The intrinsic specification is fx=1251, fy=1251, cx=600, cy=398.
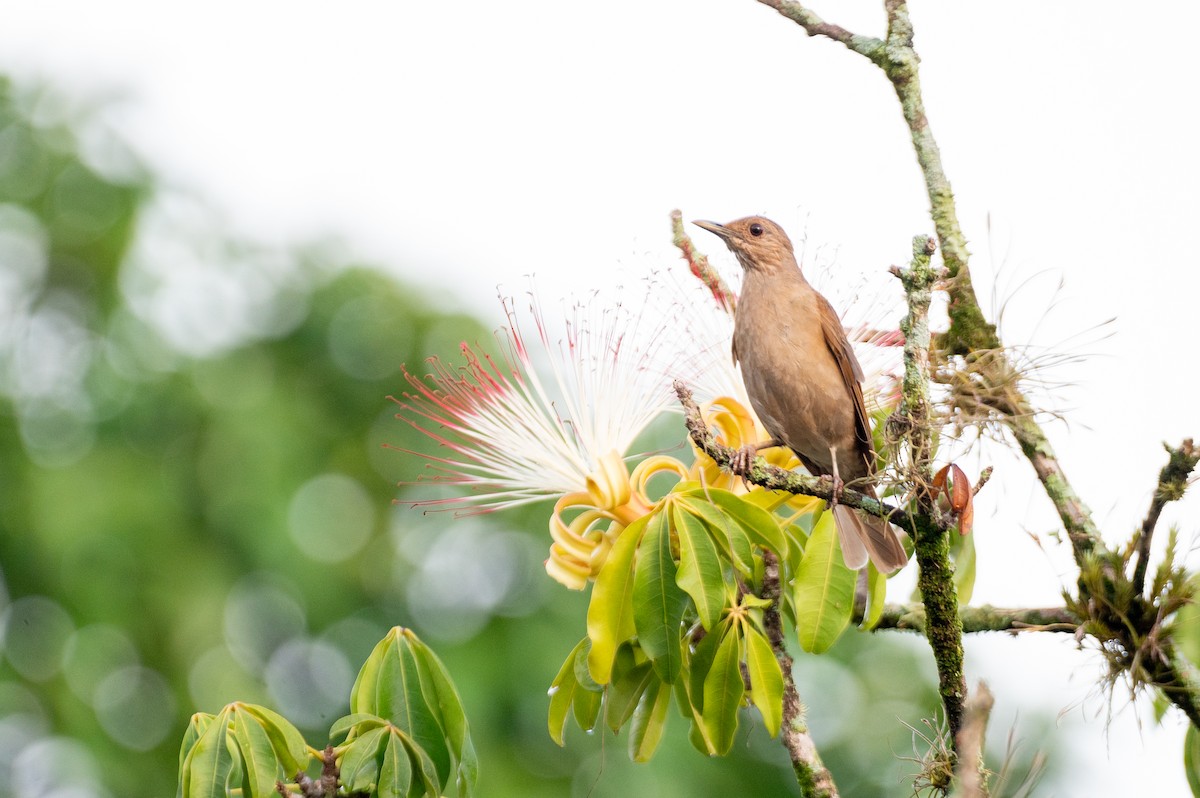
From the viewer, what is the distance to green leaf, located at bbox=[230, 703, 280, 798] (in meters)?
2.82

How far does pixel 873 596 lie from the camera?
10.9 feet

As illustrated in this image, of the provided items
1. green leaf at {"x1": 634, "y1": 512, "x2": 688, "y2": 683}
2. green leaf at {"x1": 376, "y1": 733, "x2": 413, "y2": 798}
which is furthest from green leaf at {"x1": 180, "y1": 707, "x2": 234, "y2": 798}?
green leaf at {"x1": 634, "y1": 512, "x2": 688, "y2": 683}

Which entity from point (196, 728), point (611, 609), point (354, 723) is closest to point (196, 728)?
point (196, 728)

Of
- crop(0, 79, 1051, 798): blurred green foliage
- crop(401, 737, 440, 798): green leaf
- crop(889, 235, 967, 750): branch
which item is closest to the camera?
crop(889, 235, 967, 750): branch

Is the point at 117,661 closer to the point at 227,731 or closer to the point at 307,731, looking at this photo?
the point at 307,731

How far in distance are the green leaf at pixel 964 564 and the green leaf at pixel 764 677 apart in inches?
30.8

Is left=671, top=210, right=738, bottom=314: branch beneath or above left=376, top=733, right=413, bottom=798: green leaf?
above

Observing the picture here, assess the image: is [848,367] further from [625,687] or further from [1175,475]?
[1175,475]

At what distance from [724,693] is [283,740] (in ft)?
3.41

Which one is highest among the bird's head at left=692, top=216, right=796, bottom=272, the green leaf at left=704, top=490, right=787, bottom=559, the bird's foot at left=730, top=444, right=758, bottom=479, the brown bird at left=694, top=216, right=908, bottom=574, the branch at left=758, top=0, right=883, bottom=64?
the branch at left=758, top=0, right=883, bottom=64

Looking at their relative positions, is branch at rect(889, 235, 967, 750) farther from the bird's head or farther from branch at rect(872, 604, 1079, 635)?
the bird's head

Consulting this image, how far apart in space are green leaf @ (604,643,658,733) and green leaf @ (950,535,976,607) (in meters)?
0.95

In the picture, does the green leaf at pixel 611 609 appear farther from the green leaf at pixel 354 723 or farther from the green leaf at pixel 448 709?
the green leaf at pixel 354 723

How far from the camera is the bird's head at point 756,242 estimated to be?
179 inches
